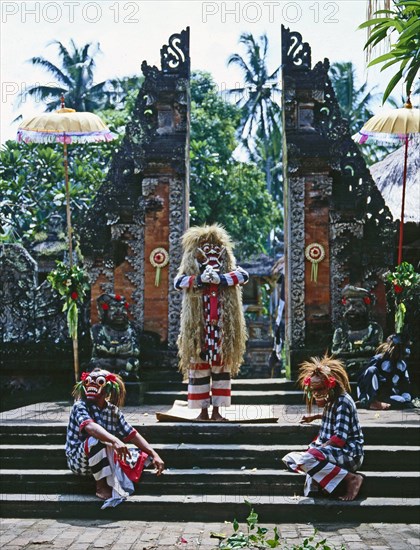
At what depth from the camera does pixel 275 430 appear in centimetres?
841

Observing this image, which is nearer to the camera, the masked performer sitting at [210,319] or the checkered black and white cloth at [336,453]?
the checkered black and white cloth at [336,453]

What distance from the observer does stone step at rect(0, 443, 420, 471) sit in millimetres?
7980

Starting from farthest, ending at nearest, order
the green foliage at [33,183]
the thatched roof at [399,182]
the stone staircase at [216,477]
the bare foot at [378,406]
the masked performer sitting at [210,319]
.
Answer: the green foliage at [33,183], the thatched roof at [399,182], the bare foot at [378,406], the masked performer sitting at [210,319], the stone staircase at [216,477]

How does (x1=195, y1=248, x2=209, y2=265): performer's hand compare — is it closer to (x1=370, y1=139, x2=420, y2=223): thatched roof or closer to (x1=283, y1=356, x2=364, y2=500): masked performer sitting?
(x1=283, y1=356, x2=364, y2=500): masked performer sitting

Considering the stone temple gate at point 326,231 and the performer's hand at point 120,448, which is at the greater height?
the stone temple gate at point 326,231

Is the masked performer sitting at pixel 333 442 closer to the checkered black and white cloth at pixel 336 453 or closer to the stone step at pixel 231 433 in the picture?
the checkered black and white cloth at pixel 336 453

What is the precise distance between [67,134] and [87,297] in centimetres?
254

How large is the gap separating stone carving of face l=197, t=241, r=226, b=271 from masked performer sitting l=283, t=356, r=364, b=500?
2139mm

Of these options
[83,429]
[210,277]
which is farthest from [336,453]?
[210,277]

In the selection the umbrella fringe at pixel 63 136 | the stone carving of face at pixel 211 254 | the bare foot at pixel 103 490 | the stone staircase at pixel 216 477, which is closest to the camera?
the stone staircase at pixel 216 477

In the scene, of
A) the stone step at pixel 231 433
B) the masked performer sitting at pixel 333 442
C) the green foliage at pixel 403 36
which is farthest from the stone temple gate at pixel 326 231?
the green foliage at pixel 403 36

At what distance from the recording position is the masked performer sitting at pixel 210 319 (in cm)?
884

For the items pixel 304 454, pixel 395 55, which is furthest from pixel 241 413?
pixel 395 55

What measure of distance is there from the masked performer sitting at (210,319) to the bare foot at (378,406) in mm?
2026
